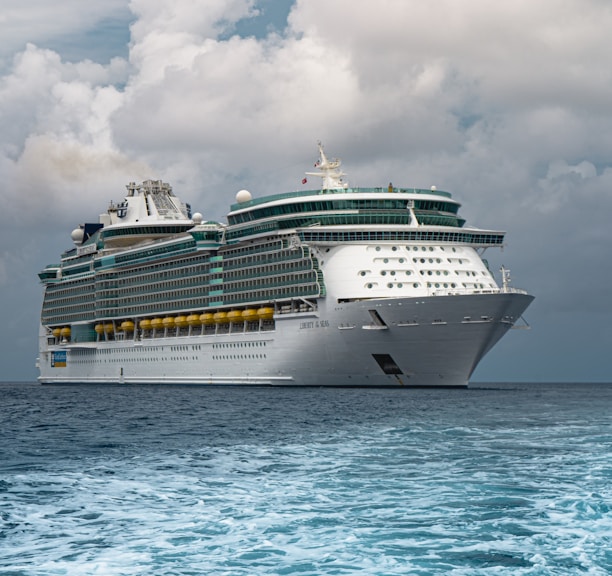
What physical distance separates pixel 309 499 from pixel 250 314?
5571cm

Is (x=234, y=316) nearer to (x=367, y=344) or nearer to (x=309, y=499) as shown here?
(x=367, y=344)

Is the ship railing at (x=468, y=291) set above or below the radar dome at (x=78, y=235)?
below

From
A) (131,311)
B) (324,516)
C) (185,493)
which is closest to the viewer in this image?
(324,516)

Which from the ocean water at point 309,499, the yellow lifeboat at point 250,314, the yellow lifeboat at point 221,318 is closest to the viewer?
the ocean water at point 309,499

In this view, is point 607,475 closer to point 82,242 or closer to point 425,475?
point 425,475

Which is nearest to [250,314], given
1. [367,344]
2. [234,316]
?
[234,316]

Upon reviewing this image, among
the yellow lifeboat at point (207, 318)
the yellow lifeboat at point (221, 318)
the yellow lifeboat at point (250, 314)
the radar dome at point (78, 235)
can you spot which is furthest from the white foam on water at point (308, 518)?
the radar dome at point (78, 235)

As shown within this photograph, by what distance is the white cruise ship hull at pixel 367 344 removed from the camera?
58281 millimetres

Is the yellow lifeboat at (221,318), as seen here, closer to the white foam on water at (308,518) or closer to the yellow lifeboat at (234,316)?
the yellow lifeboat at (234,316)

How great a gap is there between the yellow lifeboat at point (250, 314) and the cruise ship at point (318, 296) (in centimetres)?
57

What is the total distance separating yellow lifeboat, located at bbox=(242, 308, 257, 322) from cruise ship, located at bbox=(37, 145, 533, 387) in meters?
0.57

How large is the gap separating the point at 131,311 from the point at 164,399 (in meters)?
38.1

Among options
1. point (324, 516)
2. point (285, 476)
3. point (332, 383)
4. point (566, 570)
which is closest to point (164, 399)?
point (332, 383)

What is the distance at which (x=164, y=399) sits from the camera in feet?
191
